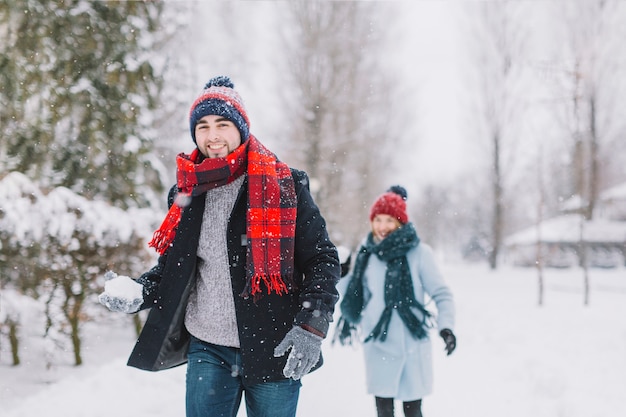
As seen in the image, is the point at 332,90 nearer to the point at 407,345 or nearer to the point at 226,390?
the point at 407,345

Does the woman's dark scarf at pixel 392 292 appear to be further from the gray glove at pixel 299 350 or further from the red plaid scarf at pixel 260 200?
the gray glove at pixel 299 350

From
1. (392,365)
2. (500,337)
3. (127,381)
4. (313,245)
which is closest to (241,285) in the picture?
(313,245)

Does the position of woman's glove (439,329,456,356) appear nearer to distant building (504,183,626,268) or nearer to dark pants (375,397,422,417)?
dark pants (375,397,422,417)

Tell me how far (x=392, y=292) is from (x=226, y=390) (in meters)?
1.80

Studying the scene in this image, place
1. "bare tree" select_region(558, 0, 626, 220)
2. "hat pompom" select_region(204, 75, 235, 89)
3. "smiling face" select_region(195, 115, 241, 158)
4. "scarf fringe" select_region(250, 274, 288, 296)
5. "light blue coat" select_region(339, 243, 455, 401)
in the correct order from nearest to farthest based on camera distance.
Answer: "scarf fringe" select_region(250, 274, 288, 296)
"smiling face" select_region(195, 115, 241, 158)
"hat pompom" select_region(204, 75, 235, 89)
"light blue coat" select_region(339, 243, 455, 401)
"bare tree" select_region(558, 0, 626, 220)

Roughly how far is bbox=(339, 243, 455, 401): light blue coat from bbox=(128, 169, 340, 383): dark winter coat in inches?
65.6

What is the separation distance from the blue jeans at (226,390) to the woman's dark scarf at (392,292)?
1.63 metres

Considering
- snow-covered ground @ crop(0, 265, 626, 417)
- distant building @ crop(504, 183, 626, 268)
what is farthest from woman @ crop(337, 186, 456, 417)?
distant building @ crop(504, 183, 626, 268)

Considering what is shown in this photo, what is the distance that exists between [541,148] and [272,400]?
13012 mm

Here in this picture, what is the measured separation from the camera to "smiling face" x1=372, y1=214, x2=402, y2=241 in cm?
375

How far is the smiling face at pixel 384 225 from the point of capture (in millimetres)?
3750

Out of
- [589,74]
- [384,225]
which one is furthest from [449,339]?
[589,74]

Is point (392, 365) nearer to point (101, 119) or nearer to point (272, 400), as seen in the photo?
point (272, 400)

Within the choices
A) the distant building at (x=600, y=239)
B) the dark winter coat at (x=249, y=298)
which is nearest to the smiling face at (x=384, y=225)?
the dark winter coat at (x=249, y=298)
